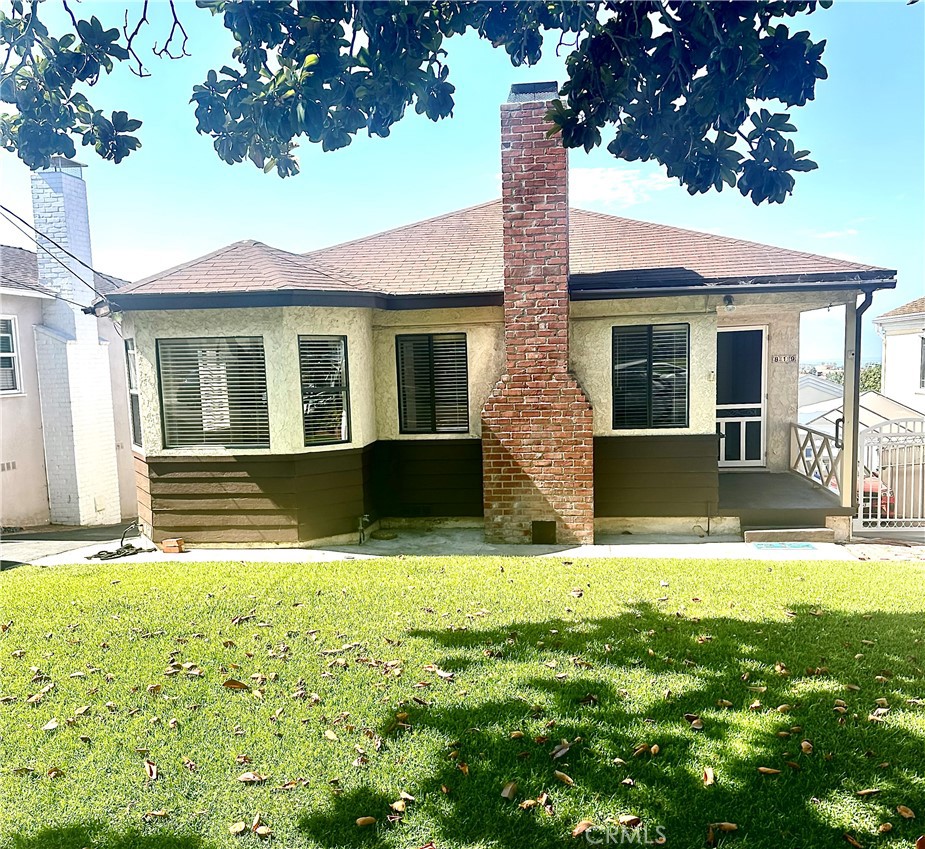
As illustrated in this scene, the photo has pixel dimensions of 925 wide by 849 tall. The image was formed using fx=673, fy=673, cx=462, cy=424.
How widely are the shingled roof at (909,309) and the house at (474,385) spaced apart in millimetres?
17170

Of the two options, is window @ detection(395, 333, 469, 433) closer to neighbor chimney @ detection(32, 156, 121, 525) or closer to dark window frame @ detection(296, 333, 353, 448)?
dark window frame @ detection(296, 333, 353, 448)

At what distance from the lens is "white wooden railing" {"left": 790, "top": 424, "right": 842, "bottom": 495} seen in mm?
10234

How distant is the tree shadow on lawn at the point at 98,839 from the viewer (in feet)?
10.5

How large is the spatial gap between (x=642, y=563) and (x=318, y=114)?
6.19 metres

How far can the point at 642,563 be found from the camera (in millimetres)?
8156

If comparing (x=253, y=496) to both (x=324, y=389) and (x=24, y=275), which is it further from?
(x=24, y=275)

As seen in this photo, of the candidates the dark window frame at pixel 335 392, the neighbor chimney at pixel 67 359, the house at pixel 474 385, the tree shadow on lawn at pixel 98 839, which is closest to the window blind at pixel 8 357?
the neighbor chimney at pixel 67 359

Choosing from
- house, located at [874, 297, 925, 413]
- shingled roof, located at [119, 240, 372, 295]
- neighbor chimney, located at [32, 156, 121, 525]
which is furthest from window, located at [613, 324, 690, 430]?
house, located at [874, 297, 925, 413]

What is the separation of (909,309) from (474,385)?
70.4 feet

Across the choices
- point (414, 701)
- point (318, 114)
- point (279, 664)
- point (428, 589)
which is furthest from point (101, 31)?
point (428, 589)

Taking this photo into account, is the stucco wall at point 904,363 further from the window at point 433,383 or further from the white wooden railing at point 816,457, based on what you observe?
the window at point 433,383

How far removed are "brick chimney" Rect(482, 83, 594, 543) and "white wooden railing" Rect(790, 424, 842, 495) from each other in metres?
3.91

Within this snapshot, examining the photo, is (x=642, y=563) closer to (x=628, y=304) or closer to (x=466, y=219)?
(x=628, y=304)

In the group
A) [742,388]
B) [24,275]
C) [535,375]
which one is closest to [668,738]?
[535,375]
